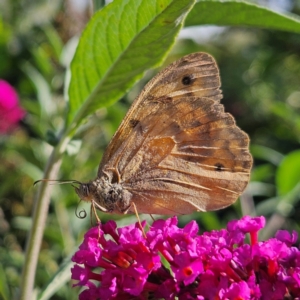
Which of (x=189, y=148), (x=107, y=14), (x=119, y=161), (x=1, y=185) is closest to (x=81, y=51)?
(x=107, y=14)

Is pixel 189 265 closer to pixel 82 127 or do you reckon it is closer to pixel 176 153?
pixel 176 153

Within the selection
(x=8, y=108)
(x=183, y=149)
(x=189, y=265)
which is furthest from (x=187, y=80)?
(x=8, y=108)

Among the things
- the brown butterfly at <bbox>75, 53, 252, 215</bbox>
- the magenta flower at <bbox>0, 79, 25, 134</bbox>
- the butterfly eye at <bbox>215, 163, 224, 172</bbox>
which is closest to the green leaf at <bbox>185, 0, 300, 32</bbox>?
the brown butterfly at <bbox>75, 53, 252, 215</bbox>

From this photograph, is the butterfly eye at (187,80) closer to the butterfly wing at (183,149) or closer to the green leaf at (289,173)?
the butterfly wing at (183,149)

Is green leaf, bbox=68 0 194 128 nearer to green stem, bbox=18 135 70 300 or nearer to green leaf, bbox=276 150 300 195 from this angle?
green stem, bbox=18 135 70 300

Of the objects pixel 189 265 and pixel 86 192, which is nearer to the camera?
pixel 189 265
